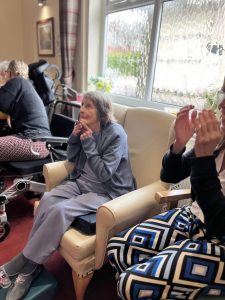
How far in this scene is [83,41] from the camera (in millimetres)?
2713

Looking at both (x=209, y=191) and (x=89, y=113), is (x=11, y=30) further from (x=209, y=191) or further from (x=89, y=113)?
(x=209, y=191)

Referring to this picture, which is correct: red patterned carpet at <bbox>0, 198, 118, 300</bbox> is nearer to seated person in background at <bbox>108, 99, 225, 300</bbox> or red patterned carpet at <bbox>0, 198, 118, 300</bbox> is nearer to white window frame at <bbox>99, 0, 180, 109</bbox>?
seated person in background at <bbox>108, 99, 225, 300</bbox>

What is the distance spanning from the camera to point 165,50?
2.12m

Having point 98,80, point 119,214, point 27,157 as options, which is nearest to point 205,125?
point 119,214

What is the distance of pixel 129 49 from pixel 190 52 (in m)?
0.78

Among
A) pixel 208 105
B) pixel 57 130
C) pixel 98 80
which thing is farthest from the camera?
pixel 98 80

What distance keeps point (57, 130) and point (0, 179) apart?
26.0 inches

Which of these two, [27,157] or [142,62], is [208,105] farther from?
[27,157]

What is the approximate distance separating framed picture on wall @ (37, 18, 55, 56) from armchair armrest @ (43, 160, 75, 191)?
7.77ft

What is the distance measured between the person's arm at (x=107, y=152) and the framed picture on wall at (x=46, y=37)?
2.50m

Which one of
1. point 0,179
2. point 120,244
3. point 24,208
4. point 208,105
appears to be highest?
point 208,105

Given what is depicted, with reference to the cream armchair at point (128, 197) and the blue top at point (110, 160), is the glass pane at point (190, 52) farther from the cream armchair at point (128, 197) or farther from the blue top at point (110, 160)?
the blue top at point (110, 160)

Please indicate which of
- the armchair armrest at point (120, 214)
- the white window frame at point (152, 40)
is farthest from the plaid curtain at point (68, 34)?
the armchair armrest at point (120, 214)

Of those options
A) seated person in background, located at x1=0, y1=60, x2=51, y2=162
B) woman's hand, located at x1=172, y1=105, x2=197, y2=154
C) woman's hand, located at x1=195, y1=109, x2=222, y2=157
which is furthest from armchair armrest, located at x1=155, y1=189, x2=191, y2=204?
seated person in background, located at x1=0, y1=60, x2=51, y2=162
